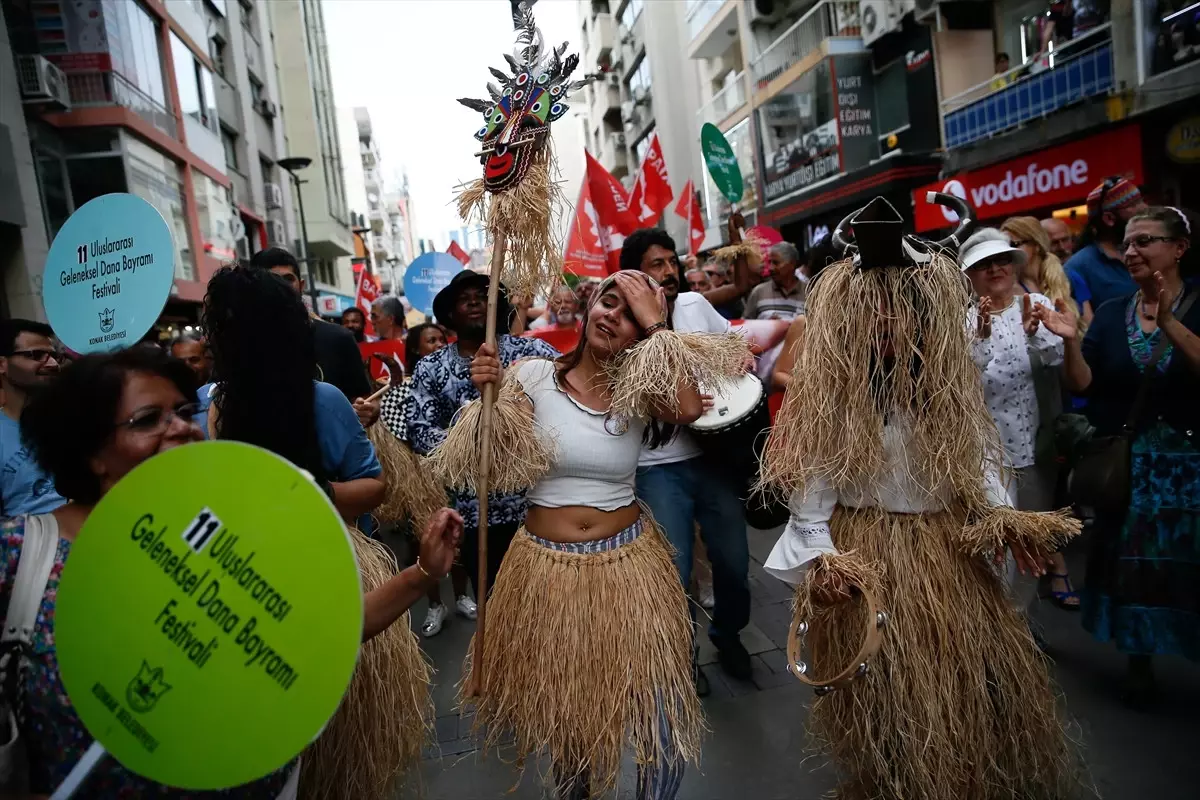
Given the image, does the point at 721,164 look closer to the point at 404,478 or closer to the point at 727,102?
the point at 404,478

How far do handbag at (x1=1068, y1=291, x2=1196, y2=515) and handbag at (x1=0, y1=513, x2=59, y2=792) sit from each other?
3.36 meters

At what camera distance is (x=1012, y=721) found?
2266 millimetres

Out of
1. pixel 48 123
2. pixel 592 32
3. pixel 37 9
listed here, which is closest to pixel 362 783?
pixel 48 123

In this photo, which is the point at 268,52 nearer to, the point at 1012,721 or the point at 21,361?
the point at 21,361

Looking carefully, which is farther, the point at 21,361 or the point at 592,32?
the point at 592,32

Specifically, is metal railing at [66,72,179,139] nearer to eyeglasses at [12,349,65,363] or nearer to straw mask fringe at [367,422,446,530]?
straw mask fringe at [367,422,446,530]

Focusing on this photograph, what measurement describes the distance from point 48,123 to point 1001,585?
1583 centimetres

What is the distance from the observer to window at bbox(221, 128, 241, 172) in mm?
21875

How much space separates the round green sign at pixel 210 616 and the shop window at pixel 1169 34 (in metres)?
11.0

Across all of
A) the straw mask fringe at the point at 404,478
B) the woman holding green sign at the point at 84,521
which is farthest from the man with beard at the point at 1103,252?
the woman holding green sign at the point at 84,521

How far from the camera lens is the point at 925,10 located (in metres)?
13.8

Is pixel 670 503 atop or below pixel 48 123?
below

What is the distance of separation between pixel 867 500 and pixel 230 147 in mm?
24282

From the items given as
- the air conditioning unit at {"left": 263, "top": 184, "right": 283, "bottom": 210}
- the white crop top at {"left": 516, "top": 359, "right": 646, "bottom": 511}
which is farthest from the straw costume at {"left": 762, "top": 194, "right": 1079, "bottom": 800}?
the air conditioning unit at {"left": 263, "top": 184, "right": 283, "bottom": 210}
